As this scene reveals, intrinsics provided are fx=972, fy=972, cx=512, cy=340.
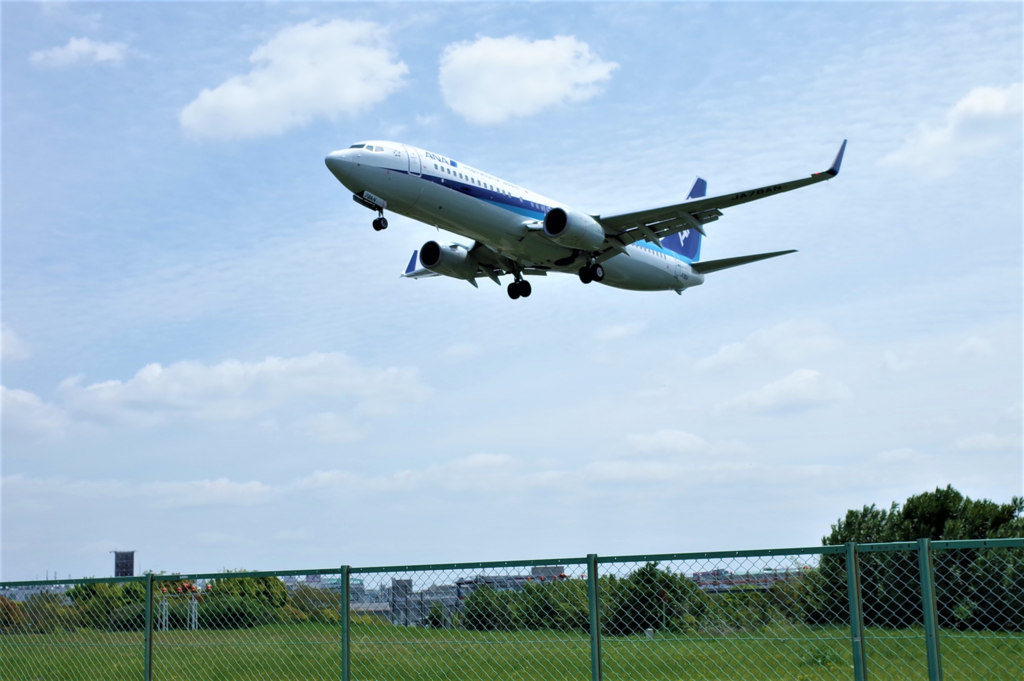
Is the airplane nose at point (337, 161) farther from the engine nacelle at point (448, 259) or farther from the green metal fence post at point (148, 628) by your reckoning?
the green metal fence post at point (148, 628)

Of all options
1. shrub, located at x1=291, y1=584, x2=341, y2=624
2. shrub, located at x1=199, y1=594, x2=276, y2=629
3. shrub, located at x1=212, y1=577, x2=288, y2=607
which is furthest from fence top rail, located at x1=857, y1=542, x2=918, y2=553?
shrub, located at x1=199, y1=594, x2=276, y2=629

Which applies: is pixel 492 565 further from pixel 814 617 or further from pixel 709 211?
pixel 709 211

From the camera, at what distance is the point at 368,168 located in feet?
85.8

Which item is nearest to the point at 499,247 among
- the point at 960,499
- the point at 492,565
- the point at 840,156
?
the point at 840,156

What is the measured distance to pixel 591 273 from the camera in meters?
32.9

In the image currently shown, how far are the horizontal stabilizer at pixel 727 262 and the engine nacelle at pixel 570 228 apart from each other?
9.89 metres

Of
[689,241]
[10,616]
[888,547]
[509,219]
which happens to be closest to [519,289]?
[509,219]

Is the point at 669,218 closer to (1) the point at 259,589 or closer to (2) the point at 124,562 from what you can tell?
(1) the point at 259,589

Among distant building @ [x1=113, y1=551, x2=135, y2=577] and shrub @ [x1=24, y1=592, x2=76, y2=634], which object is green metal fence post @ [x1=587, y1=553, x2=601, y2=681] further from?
distant building @ [x1=113, y1=551, x2=135, y2=577]

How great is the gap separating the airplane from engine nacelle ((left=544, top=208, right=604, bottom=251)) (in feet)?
0.10

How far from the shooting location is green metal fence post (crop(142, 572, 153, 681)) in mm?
10586

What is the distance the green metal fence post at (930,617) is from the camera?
6867mm

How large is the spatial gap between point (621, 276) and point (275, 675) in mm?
26437

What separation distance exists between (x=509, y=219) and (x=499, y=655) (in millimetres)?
21408
